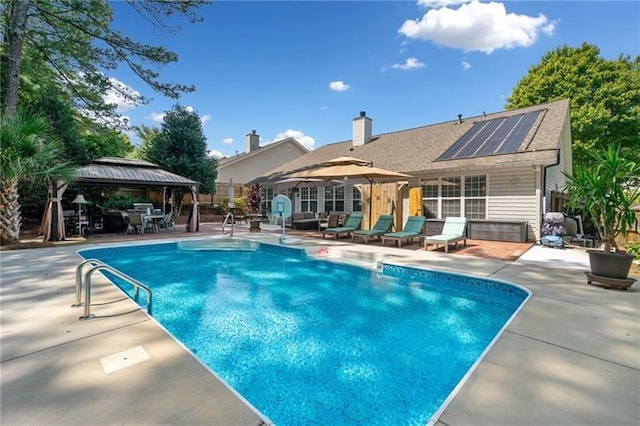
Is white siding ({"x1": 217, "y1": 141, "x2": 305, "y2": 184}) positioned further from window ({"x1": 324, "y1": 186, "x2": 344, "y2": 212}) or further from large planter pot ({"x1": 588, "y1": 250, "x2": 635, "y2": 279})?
large planter pot ({"x1": 588, "y1": 250, "x2": 635, "y2": 279})

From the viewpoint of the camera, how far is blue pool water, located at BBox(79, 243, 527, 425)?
9.31ft

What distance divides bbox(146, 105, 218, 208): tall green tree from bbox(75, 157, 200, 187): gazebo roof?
4827 millimetres

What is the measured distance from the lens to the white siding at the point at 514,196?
419 inches

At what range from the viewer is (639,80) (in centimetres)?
1967

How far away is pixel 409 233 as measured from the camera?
34.8ft

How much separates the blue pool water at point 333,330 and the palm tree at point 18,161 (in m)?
4.16

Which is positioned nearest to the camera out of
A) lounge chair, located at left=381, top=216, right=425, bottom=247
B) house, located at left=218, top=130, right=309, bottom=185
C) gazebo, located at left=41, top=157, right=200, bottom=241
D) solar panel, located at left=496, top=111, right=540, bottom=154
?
lounge chair, located at left=381, top=216, right=425, bottom=247

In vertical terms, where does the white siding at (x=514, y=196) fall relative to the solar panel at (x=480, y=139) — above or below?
below

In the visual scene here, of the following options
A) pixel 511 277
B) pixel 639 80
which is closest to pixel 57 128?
pixel 511 277

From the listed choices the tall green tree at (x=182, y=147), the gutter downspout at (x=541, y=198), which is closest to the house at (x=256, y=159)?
the tall green tree at (x=182, y=147)

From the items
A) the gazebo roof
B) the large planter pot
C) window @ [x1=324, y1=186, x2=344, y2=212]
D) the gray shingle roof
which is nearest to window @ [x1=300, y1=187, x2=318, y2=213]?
window @ [x1=324, y1=186, x2=344, y2=212]

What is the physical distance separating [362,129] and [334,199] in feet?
18.4

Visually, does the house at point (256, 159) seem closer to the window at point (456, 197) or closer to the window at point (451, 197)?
the window at point (456, 197)

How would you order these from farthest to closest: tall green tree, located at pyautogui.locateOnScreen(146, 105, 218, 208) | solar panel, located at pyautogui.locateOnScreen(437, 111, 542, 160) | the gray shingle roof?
tall green tree, located at pyautogui.locateOnScreen(146, 105, 218, 208) < solar panel, located at pyautogui.locateOnScreen(437, 111, 542, 160) < the gray shingle roof
